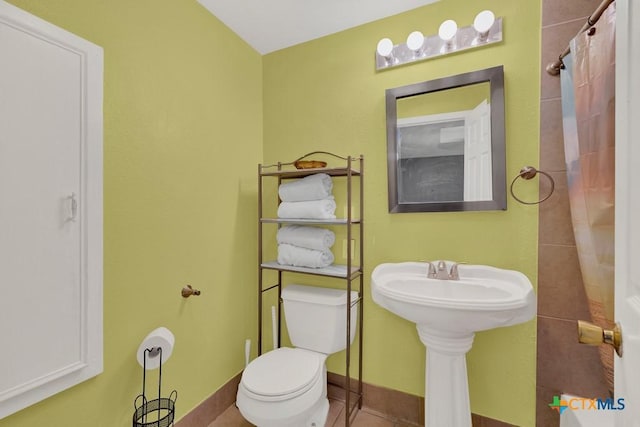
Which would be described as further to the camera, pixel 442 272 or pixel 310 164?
pixel 310 164

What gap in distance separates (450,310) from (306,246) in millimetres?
857

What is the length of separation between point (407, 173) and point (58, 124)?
1.54 metres

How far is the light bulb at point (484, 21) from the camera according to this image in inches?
52.3

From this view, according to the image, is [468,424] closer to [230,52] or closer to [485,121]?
[485,121]

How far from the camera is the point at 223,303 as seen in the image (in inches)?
67.1

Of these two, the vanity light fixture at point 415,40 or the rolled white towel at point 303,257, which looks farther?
the rolled white towel at point 303,257

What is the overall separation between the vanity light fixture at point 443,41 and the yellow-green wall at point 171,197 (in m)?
0.94

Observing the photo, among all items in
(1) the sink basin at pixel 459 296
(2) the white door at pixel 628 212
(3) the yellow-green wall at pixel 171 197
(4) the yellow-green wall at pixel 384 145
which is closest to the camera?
(2) the white door at pixel 628 212

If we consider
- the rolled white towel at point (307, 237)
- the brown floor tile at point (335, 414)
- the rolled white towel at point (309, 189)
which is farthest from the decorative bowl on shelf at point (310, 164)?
the brown floor tile at point (335, 414)

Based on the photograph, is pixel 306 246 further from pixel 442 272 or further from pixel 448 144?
pixel 448 144

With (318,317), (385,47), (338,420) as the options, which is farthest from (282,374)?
(385,47)

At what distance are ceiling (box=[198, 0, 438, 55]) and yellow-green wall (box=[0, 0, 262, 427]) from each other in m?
0.10

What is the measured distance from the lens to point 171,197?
1392mm

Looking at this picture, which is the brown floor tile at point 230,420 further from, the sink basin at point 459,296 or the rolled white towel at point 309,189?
the rolled white towel at point 309,189
